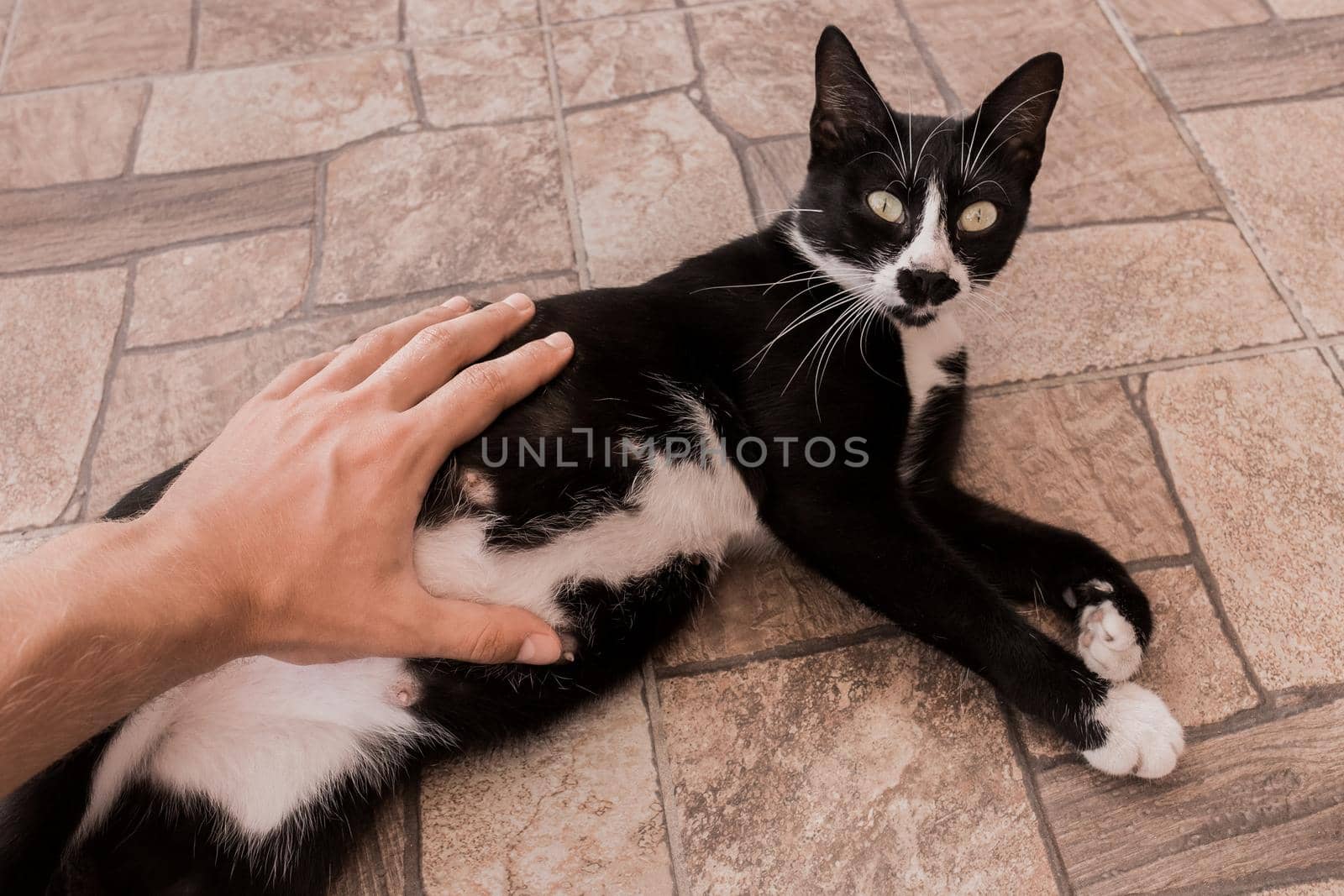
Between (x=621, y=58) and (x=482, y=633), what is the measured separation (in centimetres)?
190

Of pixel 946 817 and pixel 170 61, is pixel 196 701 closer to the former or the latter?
pixel 946 817

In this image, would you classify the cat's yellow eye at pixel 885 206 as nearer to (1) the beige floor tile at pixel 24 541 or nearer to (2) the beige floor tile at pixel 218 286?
(2) the beige floor tile at pixel 218 286

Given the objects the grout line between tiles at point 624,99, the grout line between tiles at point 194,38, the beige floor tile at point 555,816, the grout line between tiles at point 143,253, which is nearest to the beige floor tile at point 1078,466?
the beige floor tile at point 555,816

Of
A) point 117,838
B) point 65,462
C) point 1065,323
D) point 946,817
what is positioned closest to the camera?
point 117,838

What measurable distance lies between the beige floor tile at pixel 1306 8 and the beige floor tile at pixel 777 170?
1.56 m

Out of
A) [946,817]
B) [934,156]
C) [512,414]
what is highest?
[934,156]

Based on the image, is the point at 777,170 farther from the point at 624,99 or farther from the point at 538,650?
the point at 538,650

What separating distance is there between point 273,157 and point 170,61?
616mm

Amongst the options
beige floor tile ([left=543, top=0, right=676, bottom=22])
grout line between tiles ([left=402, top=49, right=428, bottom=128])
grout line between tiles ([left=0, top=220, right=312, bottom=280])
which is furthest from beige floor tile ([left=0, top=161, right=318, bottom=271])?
beige floor tile ([left=543, top=0, right=676, bottom=22])

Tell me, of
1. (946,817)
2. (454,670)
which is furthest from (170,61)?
(946,817)

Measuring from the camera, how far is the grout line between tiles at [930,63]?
8.21 ft

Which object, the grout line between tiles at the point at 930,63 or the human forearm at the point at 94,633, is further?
the grout line between tiles at the point at 930,63

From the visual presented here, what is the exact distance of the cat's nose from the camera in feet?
5.16

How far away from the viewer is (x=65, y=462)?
6.42ft
